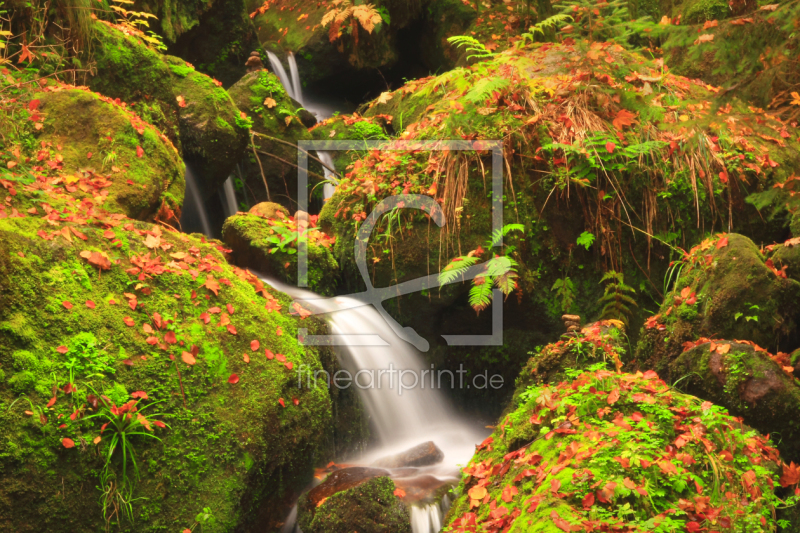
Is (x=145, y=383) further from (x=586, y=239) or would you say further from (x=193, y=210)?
(x=193, y=210)

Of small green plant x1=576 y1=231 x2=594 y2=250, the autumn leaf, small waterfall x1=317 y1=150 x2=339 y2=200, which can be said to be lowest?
small green plant x1=576 y1=231 x2=594 y2=250

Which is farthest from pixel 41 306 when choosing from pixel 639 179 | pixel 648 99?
pixel 648 99

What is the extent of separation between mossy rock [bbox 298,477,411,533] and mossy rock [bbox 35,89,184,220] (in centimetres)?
346

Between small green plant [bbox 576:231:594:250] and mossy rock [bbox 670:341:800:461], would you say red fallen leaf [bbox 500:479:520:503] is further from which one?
small green plant [bbox 576:231:594:250]

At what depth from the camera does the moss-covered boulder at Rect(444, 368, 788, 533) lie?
2.54 m

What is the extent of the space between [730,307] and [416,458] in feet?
9.08

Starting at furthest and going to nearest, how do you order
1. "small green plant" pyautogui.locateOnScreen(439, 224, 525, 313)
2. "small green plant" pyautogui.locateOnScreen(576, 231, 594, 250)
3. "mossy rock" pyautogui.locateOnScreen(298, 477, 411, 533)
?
"small green plant" pyautogui.locateOnScreen(576, 231, 594, 250)
"small green plant" pyautogui.locateOnScreen(439, 224, 525, 313)
"mossy rock" pyautogui.locateOnScreen(298, 477, 411, 533)

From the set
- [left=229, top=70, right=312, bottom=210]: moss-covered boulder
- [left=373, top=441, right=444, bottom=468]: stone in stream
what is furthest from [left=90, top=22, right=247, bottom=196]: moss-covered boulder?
[left=373, top=441, right=444, bottom=468]: stone in stream

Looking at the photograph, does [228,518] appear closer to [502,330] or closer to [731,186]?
[502,330]

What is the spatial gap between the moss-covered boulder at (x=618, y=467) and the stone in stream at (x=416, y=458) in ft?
3.31

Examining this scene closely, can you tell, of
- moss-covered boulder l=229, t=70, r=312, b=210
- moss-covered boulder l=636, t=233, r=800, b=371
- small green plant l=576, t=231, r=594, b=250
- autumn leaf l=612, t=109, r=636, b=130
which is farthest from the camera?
moss-covered boulder l=229, t=70, r=312, b=210

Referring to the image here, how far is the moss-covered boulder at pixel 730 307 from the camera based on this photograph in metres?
4.18

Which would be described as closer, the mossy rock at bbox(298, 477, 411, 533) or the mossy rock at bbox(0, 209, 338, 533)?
the mossy rock at bbox(0, 209, 338, 533)

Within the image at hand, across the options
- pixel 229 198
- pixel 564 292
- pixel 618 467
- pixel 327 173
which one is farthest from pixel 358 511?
pixel 327 173
